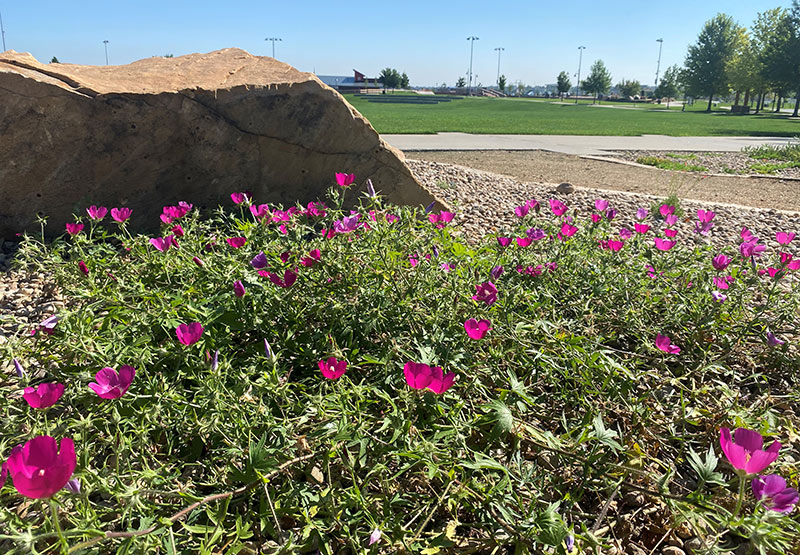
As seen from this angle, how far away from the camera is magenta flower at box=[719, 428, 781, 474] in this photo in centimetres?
123

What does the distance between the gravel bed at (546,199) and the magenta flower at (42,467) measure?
12.0ft

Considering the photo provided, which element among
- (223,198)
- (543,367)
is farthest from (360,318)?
(223,198)

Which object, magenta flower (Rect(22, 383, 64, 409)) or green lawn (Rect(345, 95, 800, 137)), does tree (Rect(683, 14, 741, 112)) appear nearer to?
green lawn (Rect(345, 95, 800, 137))

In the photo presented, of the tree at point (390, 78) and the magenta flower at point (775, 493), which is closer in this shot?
the magenta flower at point (775, 493)

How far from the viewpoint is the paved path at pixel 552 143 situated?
12219 millimetres

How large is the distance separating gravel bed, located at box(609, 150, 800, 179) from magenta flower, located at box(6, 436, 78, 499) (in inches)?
432

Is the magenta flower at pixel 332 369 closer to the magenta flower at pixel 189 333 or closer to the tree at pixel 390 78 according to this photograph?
the magenta flower at pixel 189 333

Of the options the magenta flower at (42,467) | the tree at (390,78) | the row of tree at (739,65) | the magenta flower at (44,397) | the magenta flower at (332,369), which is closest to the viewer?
the magenta flower at (42,467)

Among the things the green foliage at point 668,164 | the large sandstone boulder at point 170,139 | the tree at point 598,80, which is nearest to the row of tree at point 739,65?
the tree at point 598,80

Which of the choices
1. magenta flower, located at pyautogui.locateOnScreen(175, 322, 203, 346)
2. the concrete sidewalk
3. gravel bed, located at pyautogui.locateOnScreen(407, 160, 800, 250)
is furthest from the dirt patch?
magenta flower, located at pyautogui.locateOnScreen(175, 322, 203, 346)

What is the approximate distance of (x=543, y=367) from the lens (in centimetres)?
204

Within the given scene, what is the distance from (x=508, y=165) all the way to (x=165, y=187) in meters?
6.80

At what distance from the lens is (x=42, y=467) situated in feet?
3.42

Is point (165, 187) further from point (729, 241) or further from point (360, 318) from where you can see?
point (729, 241)
